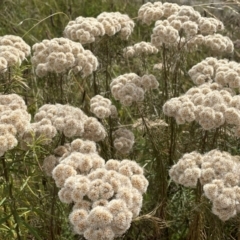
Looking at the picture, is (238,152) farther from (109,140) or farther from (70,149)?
(70,149)

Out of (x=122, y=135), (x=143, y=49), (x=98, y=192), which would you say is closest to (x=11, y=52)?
(x=122, y=135)

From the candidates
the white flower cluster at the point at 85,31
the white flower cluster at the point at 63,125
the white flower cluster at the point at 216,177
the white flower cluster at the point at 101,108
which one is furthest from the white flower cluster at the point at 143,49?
the white flower cluster at the point at 216,177

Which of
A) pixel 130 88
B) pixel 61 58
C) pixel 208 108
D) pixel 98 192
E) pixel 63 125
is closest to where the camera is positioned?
pixel 98 192

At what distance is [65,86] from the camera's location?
6.05 metres

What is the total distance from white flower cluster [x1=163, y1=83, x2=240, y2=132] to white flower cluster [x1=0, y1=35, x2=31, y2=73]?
5.14 ft

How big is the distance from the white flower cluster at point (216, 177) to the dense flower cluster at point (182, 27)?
185cm

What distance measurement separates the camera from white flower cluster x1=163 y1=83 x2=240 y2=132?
461cm

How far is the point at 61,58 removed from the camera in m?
5.25

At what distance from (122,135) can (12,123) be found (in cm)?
153

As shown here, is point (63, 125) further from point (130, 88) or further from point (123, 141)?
point (130, 88)

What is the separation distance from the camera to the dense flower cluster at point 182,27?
576cm

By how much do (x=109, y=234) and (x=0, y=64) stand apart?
7.17ft

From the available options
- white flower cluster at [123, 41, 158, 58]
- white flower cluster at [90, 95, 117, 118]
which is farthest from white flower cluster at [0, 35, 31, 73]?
white flower cluster at [123, 41, 158, 58]

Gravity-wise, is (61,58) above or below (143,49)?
above
